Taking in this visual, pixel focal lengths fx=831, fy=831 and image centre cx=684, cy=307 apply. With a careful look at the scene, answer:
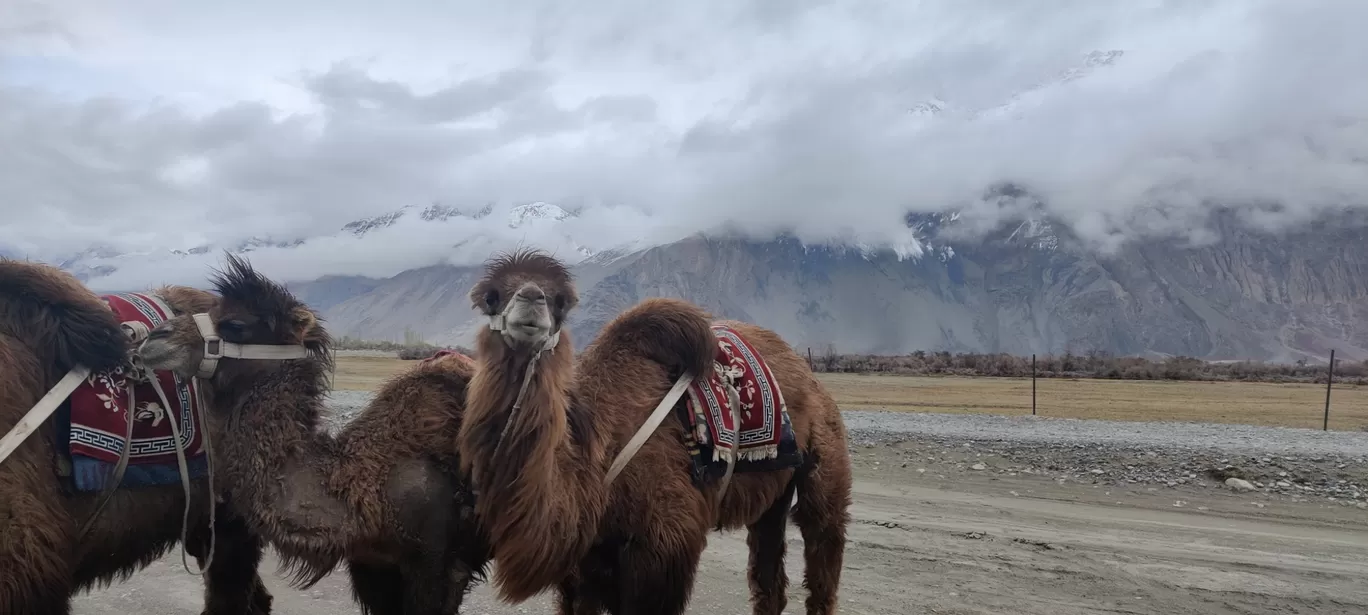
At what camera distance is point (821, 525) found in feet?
17.3

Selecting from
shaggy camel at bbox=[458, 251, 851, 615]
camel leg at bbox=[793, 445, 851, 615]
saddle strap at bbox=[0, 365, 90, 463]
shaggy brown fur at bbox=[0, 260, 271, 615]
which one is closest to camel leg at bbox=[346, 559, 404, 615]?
shaggy camel at bbox=[458, 251, 851, 615]

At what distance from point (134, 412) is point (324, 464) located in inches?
34.9

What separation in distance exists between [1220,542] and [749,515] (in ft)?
19.4

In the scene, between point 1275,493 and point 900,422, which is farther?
point 900,422

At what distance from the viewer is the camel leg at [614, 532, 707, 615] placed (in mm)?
3924

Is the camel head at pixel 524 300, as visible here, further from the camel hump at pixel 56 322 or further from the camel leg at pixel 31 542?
the camel leg at pixel 31 542

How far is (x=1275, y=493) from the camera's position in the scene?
10320 millimetres

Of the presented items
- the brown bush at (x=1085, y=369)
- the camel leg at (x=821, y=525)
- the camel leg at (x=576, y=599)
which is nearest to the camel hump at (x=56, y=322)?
the camel leg at (x=576, y=599)

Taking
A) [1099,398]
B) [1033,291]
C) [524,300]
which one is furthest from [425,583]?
[1033,291]

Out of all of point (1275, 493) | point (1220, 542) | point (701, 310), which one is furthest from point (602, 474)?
point (1275, 493)

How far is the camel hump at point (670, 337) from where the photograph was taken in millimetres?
4523

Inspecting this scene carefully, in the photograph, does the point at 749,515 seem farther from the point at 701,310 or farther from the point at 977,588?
the point at 977,588

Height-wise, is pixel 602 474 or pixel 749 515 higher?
pixel 602 474

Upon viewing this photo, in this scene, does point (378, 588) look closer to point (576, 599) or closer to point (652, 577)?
point (576, 599)
